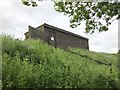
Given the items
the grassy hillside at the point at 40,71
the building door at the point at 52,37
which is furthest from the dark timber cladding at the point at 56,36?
the grassy hillside at the point at 40,71

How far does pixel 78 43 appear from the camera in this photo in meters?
33.4

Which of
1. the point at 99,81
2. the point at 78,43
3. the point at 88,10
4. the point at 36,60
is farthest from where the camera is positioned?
the point at 78,43

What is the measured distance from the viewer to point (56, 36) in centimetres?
2847

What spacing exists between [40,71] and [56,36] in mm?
17873

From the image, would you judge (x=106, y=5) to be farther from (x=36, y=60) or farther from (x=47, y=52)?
(x=47, y=52)

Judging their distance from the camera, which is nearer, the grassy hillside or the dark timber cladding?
the grassy hillside

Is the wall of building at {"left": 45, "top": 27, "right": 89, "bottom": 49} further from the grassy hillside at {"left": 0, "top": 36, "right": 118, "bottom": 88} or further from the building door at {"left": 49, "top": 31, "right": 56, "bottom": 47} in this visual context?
the grassy hillside at {"left": 0, "top": 36, "right": 118, "bottom": 88}

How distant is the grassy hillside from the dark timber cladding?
23.6 ft

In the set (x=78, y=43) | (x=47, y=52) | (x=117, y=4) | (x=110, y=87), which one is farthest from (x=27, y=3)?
(x=78, y=43)

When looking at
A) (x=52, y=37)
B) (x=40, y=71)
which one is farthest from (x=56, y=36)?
(x=40, y=71)

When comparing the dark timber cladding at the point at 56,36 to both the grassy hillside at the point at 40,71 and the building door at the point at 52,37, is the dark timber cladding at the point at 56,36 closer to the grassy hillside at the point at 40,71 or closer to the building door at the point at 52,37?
the building door at the point at 52,37

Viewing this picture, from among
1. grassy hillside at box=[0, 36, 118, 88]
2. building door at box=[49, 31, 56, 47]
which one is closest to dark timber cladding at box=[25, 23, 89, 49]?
building door at box=[49, 31, 56, 47]

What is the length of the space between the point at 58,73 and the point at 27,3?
4.14 m

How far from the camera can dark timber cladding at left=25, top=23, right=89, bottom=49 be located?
22119 mm
